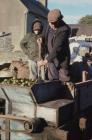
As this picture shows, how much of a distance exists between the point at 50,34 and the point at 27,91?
5.44ft

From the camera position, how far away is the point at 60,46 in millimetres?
6223

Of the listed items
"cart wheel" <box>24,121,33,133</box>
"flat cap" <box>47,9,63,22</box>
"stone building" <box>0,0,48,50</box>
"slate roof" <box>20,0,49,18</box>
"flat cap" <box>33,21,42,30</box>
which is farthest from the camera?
"slate roof" <box>20,0,49,18</box>

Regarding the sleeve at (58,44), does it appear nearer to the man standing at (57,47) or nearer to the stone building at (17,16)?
the man standing at (57,47)

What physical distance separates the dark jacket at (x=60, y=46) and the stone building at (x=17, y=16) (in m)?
25.7

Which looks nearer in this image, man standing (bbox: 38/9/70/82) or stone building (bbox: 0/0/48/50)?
man standing (bbox: 38/9/70/82)

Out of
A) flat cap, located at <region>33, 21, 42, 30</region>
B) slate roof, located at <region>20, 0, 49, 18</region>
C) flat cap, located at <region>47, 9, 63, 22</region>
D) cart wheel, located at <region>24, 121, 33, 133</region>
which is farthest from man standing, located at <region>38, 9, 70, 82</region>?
slate roof, located at <region>20, 0, 49, 18</region>

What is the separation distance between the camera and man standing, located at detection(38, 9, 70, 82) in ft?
20.4

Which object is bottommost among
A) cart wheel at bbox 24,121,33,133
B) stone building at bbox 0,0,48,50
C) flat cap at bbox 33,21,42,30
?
cart wheel at bbox 24,121,33,133

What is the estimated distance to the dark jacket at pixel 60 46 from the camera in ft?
20.4

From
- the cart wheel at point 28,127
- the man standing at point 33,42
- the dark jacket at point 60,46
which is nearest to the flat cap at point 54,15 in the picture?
the dark jacket at point 60,46

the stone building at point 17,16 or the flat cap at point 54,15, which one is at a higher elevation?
the stone building at point 17,16

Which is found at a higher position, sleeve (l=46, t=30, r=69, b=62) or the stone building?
the stone building

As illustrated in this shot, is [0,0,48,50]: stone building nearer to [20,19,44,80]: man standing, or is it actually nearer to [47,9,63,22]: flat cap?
[20,19,44,80]: man standing

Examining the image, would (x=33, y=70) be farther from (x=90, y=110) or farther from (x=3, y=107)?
(x=3, y=107)
